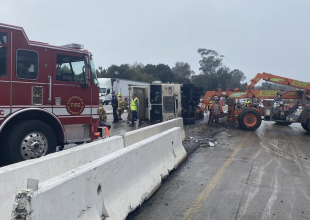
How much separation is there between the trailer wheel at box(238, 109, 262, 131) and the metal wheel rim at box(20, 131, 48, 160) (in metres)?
10.2

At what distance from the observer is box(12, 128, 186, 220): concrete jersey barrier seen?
2600mm

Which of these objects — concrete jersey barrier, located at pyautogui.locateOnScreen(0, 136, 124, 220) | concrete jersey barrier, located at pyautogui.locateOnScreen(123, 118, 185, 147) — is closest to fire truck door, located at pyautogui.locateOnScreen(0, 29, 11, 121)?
concrete jersey barrier, located at pyautogui.locateOnScreen(0, 136, 124, 220)

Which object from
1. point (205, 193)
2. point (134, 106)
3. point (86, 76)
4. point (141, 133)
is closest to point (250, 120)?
point (134, 106)

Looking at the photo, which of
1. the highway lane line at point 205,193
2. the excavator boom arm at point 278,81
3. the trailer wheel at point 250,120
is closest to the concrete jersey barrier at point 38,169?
the highway lane line at point 205,193

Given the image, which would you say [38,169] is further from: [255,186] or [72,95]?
[255,186]

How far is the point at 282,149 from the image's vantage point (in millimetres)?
9484

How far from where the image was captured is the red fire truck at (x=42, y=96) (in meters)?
6.10

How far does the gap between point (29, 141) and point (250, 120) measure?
1084 centimetres

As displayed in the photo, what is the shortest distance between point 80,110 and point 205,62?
85.6m

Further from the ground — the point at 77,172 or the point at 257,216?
the point at 77,172

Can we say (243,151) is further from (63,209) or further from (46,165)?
(63,209)

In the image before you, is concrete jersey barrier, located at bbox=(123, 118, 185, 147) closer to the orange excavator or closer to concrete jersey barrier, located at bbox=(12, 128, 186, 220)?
concrete jersey barrier, located at bbox=(12, 128, 186, 220)

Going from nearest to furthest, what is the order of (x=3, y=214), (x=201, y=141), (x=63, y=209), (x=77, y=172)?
(x=63, y=209)
(x=77, y=172)
(x=3, y=214)
(x=201, y=141)

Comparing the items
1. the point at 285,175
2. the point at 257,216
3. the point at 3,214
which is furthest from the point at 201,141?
the point at 3,214
